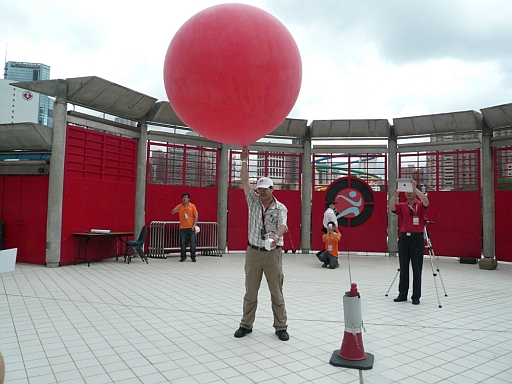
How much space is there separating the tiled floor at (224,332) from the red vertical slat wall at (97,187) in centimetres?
179

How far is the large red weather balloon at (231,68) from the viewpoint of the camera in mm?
3031

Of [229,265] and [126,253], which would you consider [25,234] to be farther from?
[229,265]

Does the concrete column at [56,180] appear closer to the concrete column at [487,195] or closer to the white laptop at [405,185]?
the white laptop at [405,185]

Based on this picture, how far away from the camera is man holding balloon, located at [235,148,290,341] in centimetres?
407

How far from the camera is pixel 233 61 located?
9.89 feet

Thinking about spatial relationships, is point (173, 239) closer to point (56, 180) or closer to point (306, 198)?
point (56, 180)

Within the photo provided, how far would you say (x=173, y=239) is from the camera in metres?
11.1

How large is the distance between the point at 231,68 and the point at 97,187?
25.2 feet

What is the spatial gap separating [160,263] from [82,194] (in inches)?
98.3

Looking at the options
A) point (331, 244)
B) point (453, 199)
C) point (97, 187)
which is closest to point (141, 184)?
point (97, 187)

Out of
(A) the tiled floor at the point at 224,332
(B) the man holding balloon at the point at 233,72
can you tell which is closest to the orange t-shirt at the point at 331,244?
(A) the tiled floor at the point at 224,332

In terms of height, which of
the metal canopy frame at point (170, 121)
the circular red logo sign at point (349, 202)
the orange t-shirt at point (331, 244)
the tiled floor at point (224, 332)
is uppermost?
the metal canopy frame at point (170, 121)

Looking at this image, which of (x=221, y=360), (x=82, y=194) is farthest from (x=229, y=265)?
(x=221, y=360)

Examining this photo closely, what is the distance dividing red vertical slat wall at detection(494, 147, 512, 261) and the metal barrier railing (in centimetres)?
760
